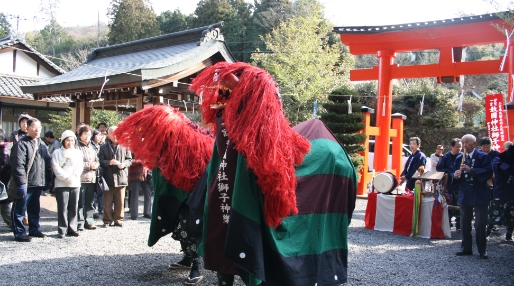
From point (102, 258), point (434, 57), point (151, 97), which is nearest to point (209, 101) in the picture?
point (102, 258)

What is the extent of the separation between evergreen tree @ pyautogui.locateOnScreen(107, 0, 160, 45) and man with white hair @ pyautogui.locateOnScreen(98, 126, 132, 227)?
28784 millimetres

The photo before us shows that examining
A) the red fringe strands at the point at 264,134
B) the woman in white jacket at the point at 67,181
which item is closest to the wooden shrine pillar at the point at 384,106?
the woman in white jacket at the point at 67,181

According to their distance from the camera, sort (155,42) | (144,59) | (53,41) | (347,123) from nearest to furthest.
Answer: (144,59), (155,42), (347,123), (53,41)

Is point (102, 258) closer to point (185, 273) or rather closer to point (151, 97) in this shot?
point (185, 273)

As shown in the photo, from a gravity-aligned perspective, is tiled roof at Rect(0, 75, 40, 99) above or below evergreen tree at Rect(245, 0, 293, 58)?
below

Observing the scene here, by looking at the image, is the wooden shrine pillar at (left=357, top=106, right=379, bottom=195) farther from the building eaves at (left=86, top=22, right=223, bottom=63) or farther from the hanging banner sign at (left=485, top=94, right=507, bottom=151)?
the building eaves at (left=86, top=22, right=223, bottom=63)

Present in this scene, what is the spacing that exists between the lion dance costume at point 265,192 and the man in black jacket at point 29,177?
3.86 m

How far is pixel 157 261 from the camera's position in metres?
5.09

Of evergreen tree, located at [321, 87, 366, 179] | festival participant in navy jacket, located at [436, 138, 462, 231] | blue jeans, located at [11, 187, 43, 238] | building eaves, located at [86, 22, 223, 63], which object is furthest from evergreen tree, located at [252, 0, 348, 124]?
blue jeans, located at [11, 187, 43, 238]

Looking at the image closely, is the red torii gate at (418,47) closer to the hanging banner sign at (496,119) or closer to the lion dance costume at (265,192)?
the hanging banner sign at (496,119)

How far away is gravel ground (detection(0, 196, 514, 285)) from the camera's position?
14.6ft

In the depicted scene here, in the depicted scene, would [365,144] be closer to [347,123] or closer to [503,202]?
[347,123]

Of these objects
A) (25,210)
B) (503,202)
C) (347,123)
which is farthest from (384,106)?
(25,210)

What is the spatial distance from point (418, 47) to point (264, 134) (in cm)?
1072
